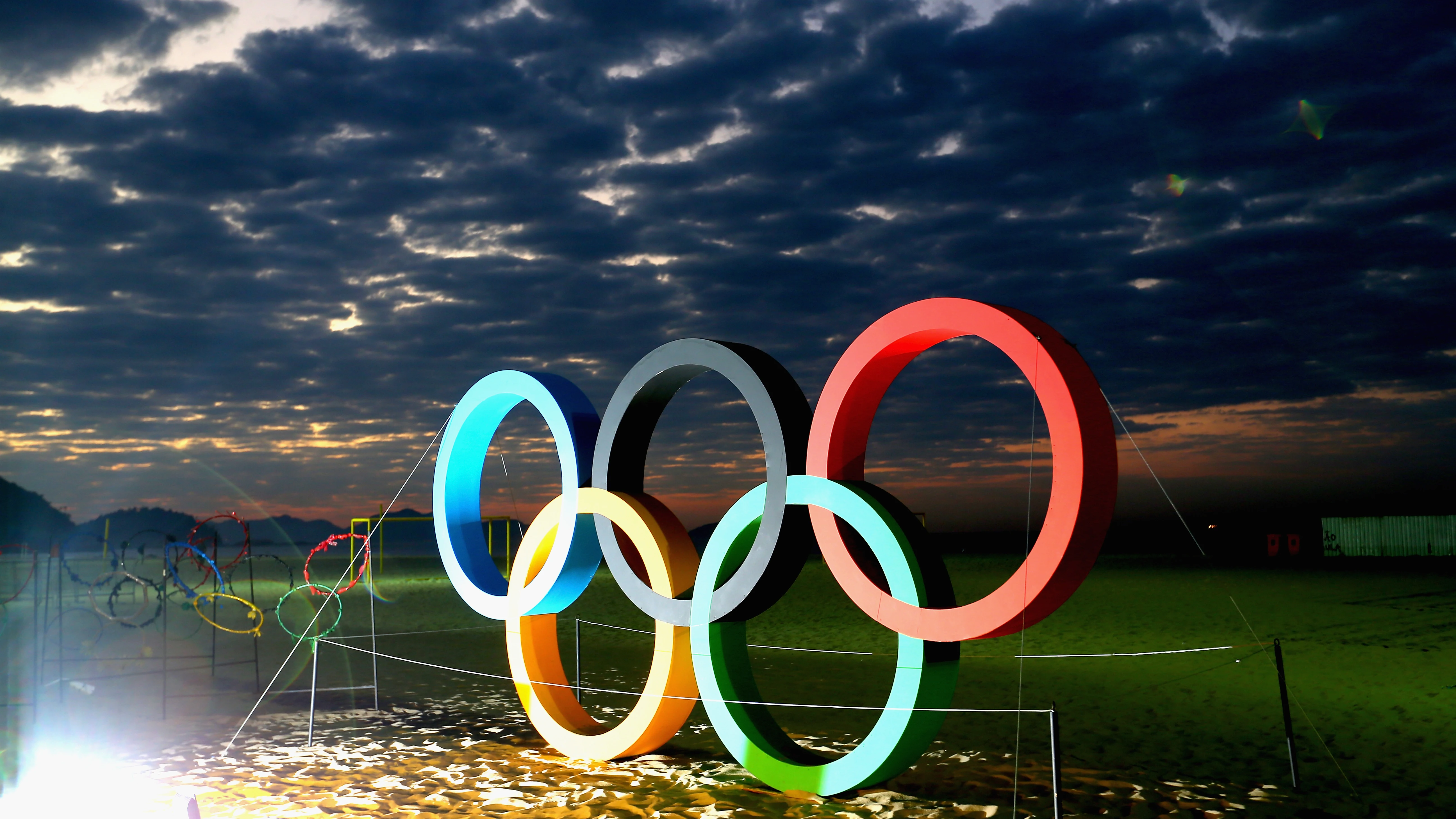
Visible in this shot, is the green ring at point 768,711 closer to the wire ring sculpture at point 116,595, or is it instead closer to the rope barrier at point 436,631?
the rope barrier at point 436,631

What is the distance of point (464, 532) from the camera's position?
12.1 meters

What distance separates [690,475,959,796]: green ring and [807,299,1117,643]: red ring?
224 millimetres

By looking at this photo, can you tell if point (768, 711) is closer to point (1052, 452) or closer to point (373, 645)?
point (1052, 452)

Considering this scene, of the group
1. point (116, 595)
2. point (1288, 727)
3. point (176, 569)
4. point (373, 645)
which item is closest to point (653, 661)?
point (373, 645)

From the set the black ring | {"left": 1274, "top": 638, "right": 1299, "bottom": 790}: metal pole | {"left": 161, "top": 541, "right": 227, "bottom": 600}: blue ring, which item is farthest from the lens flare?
{"left": 1274, "top": 638, "right": 1299, "bottom": 790}: metal pole

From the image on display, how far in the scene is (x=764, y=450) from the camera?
915 centimetres

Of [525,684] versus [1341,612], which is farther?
[1341,612]

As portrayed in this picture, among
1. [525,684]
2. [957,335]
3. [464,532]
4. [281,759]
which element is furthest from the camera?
[464,532]

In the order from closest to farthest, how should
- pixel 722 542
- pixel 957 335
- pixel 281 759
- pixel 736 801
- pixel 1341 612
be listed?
pixel 957 335 → pixel 736 801 → pixel 722 542 → pixel 281 759 → pixel 1341 612

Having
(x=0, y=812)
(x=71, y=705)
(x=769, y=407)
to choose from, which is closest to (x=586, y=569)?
(x=769, y=407)

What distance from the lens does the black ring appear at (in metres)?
9.12

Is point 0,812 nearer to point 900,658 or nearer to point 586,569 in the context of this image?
point 586,569

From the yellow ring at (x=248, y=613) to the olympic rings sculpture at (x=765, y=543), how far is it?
13.9 ft

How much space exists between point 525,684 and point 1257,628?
16341 millimetres
